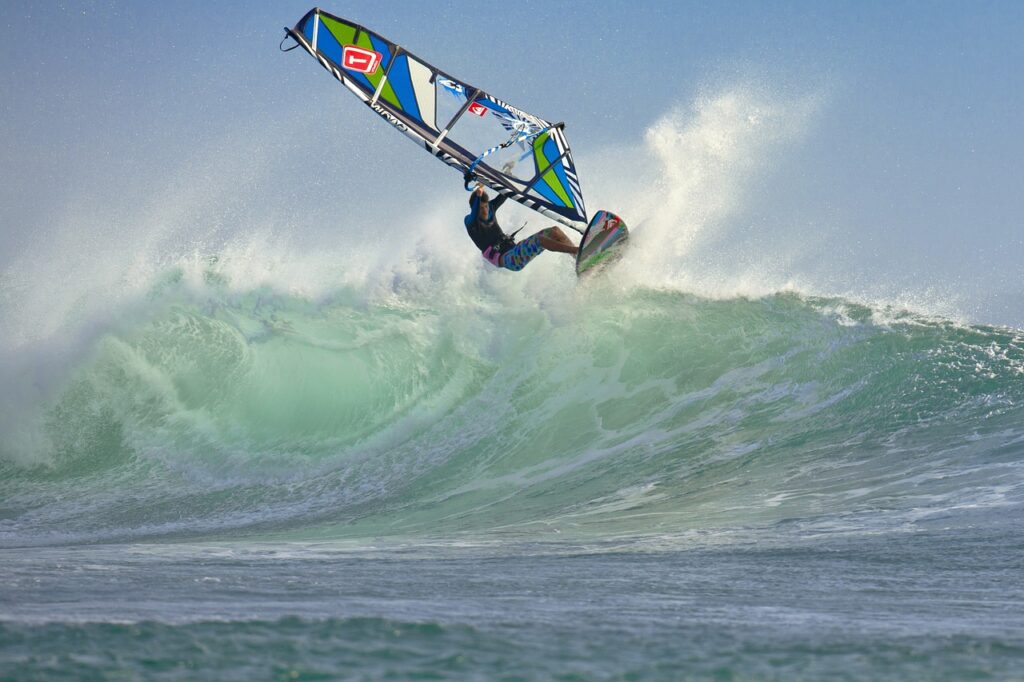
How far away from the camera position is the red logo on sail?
11.1 m

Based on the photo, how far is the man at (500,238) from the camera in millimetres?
9680

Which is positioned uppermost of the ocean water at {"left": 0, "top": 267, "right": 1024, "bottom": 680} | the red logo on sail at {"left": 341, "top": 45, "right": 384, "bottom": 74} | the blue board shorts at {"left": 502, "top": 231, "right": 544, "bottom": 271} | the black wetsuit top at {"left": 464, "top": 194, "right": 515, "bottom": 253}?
the red logo on sail at {"left": 341, "top": 45, "right": 384, "bottom": 74}

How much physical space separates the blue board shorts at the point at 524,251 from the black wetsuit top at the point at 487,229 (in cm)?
12

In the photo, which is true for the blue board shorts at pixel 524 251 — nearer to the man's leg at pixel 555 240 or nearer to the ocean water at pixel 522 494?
the man's leg at pixel 555 240

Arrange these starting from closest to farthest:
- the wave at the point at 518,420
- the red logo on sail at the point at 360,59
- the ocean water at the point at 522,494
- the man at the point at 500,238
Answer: the ocean water at the point at 522,494
the wave at the point at 518,420
the man at the point at 500,238
the red logo on sail at the point at 360,59

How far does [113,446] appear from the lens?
11289 mm

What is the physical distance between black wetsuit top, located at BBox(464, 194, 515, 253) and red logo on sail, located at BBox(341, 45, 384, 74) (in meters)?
2.48

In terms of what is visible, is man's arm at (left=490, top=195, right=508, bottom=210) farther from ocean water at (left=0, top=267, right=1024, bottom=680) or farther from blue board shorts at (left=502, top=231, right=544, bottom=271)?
ocean water at (left=0, top=267, right=1024, bottom=680)

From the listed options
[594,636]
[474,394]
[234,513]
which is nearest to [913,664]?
[594,636]

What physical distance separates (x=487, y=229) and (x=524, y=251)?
0.42m

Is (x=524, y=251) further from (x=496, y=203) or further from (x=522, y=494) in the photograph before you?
(x=522, y=494)

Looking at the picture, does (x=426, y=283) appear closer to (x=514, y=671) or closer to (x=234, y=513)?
(x=234, y=513)

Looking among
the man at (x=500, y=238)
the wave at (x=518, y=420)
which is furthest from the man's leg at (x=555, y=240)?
the wave at (x=518, y=420)

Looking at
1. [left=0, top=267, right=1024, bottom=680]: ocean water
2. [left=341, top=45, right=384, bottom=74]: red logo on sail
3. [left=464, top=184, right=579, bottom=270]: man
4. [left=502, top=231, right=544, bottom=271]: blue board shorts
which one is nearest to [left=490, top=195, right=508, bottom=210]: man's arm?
[left=464, top=184, right=579, bottom=270]: man
